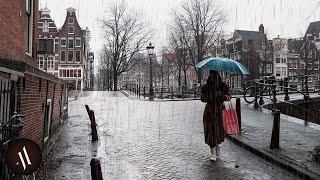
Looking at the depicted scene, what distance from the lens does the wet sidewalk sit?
693cm

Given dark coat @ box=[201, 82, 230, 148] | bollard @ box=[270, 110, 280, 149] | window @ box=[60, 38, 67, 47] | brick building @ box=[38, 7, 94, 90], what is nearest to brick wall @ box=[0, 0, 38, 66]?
dark coat @ box=[201, 82, 230, 148]

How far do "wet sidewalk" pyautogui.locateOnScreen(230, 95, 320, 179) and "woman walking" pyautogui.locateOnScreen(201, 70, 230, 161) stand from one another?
1.03 m

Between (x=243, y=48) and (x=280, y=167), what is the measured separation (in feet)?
181

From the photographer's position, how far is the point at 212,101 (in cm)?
759

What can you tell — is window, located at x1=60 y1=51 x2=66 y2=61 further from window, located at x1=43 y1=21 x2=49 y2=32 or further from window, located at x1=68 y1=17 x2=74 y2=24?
window, located at x1=68 y1=17 x2=74 y2=24

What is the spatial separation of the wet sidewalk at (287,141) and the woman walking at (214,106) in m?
1.03

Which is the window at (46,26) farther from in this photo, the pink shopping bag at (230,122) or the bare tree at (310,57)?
the pink shopping bag at (230,122)

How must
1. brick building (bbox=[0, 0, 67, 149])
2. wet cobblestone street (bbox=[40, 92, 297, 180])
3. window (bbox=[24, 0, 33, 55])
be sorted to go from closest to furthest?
brick building (bbox=[0, 0, 67, 149]) → wet cobblestone street (bbox=[40, 92, 297, 180]) → window (bbox=[24, 0, 33, 55])

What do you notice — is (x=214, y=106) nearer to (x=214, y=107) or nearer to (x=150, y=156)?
(x=214, y=107)

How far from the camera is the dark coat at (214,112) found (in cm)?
755

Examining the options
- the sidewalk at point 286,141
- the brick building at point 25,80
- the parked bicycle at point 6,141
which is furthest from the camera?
the sidewalk at point 286,141

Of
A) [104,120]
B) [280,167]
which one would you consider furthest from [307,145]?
[104,120]

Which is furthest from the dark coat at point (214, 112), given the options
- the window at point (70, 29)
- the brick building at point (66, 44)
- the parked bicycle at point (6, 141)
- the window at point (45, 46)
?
the window at point (70, 29)

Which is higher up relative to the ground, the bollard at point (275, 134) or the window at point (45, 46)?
the window at point (45, 46)
